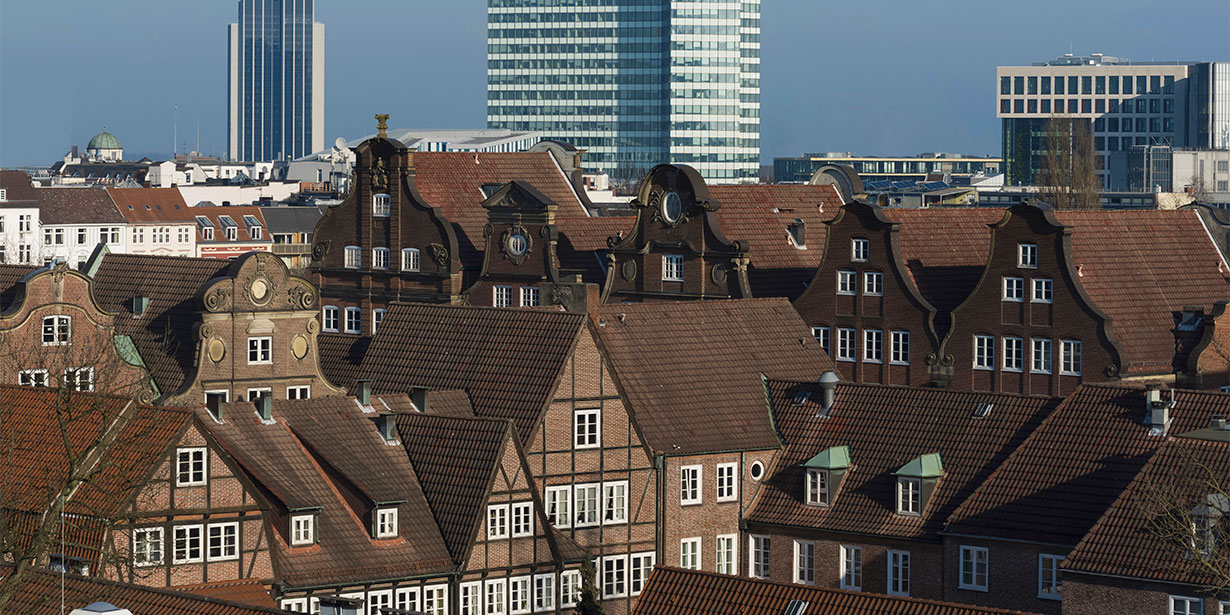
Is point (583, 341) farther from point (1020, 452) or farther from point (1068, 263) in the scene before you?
point (1068, 263)

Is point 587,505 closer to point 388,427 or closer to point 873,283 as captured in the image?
point 388,427

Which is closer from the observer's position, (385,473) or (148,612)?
(148,612)

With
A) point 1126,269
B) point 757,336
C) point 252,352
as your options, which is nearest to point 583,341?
point 757,336

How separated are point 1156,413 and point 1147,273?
3436 cm

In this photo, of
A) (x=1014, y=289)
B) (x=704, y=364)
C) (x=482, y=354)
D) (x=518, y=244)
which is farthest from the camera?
(x=518, y=244)

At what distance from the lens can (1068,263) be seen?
301 ft

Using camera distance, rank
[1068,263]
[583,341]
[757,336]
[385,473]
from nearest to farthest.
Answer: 1. [385,473]
2. [583,341]
3. [757,336]
4. [1068,263]

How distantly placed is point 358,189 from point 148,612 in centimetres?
6889

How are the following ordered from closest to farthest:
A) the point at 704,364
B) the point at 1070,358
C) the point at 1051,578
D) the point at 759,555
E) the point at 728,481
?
the point at 1051,578
the point at 759,555
the point at 728,481
the point at 704,364
the point at 1070,358

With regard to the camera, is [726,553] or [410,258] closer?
[726,553]

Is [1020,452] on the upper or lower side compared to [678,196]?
lower

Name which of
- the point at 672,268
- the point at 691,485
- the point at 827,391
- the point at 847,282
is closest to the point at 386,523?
the point at 691,485

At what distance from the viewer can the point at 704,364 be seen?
75.2 m

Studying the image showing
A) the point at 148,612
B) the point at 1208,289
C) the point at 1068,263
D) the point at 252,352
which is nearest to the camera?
the point at 148,612
